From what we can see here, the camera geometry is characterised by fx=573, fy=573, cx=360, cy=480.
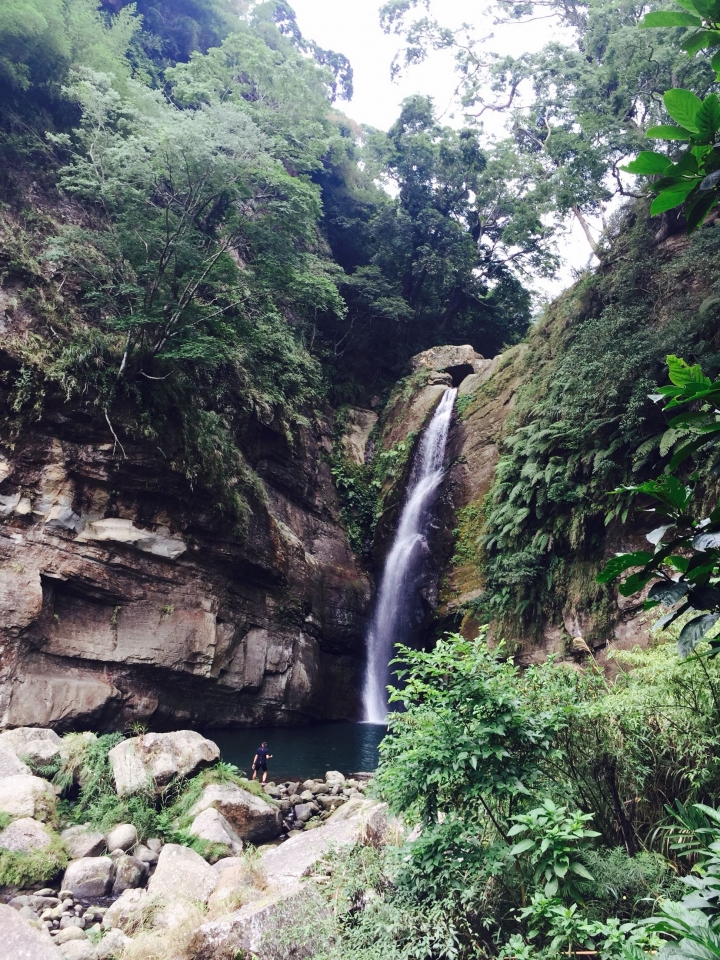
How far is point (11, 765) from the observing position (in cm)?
681

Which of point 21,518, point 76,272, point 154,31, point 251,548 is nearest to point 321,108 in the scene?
point 154,31

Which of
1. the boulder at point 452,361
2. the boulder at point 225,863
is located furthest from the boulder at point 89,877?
the boulder at point 452,361

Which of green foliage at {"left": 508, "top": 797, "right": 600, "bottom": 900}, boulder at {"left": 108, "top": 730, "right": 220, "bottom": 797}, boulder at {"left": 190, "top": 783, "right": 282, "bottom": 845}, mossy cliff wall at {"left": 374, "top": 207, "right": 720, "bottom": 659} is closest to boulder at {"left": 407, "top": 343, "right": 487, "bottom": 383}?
mossy cliff wall at {"left": 374, "top": 207, "right": 720, "bottom": 659}

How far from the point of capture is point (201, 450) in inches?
482

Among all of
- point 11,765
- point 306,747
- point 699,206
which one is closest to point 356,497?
point 306,747

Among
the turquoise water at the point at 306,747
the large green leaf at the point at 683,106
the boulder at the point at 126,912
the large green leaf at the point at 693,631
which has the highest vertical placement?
the large green leaf at the point at 683,106

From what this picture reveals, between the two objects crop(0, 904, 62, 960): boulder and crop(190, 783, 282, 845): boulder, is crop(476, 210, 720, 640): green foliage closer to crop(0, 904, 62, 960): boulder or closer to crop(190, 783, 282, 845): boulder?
crop(190, 783, 282, 845): boulder

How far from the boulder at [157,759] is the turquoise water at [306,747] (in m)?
2.11

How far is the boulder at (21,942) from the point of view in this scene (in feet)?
12.9

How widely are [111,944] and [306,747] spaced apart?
748 centimetres

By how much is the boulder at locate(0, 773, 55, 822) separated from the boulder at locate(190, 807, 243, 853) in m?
1.59

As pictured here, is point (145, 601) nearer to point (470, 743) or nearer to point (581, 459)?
point (581, 459)

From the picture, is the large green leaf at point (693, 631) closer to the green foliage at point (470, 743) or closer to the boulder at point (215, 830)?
the green foliage at point (470, 743)

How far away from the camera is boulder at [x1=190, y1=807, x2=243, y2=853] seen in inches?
241
